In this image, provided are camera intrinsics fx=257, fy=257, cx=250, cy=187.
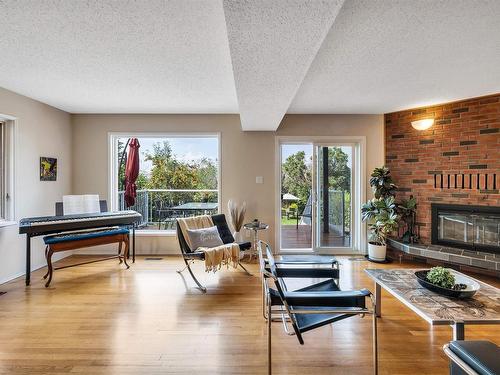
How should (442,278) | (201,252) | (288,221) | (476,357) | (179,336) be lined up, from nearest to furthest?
(476,357) → (442,278) → (179,336) → (201,252) → (288,221)

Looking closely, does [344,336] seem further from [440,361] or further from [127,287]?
[127,287]

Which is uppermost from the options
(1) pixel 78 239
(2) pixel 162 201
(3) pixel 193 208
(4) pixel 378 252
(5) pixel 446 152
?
(5) pixel 446 152

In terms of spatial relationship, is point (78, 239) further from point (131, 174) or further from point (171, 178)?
point (171, 178)

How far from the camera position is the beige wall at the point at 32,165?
11.1ft

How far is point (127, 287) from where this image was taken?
311 cm

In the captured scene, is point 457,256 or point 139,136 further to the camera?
point 139,136

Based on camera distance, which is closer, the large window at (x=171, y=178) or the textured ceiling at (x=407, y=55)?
the textured ceiling at (x=407, y=55)

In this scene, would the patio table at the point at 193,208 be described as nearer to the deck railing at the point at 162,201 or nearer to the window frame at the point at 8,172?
the deck railing at the point at 162,201

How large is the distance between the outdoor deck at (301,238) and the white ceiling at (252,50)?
2.12m

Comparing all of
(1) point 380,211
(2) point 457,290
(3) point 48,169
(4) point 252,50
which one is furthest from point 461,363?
(3) point 48,169

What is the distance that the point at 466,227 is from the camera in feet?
12.0

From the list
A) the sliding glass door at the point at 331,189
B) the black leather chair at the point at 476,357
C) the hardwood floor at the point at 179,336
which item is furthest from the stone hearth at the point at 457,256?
the black leather chair at the point at 476,357

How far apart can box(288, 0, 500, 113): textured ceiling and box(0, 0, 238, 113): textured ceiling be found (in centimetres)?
98

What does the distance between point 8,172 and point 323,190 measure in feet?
15.3
